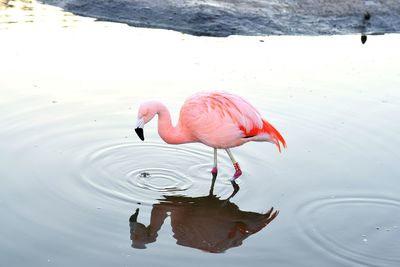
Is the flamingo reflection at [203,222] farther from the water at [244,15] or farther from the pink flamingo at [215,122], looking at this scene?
the water at [244,15]

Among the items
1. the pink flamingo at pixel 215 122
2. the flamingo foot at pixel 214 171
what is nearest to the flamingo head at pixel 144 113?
the pink flamingo at pixel 215 122

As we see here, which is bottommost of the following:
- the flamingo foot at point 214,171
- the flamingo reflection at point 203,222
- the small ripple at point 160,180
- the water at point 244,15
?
the flamingo reflection at point 203,222

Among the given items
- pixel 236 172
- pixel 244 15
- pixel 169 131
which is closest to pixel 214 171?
pixel 236 172

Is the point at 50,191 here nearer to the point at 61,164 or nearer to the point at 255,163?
the point at 61,164

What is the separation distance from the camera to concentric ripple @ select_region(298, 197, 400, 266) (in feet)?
15.0

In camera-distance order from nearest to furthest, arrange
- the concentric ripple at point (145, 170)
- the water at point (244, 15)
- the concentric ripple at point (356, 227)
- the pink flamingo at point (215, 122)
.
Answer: the concentric ripple at point (356, 227) < the concentric ripple at point (145, 170) < the pink flamingo at point (215, 122) < the water at point (244, 15)

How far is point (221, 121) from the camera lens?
215 inches

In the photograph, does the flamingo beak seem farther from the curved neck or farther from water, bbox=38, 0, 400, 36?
water, bbox=38, 0, 400, 36

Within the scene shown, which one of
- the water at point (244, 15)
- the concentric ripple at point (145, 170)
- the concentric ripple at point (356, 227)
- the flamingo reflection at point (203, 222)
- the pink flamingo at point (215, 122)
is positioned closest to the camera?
the concentric ripple at point (356, 227)

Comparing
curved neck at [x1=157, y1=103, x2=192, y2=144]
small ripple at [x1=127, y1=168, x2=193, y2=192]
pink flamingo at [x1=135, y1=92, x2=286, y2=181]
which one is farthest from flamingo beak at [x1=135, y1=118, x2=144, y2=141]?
small ripple at [x1=127, y1=168, x2=193, y2=192]

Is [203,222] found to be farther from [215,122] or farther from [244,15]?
[244,15]

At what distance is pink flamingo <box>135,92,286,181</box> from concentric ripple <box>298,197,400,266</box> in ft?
2.42

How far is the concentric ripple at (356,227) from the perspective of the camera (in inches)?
179

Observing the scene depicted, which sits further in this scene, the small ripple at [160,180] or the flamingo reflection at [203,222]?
the small ripple at [160,180]
